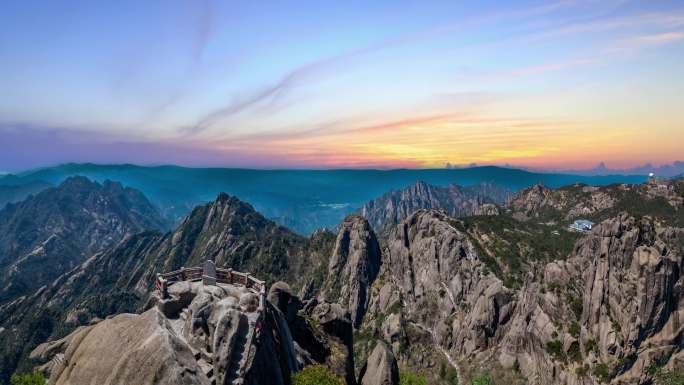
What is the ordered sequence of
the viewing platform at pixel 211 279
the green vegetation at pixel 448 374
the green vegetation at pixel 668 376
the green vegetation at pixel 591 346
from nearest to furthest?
the viewing platform at pixel 211 279
the green vegetation at pixel 668 376
the green vegetation at pixel 591 346
the green vegetation at pixel 448 374

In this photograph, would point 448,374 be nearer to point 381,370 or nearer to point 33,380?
point 381,370

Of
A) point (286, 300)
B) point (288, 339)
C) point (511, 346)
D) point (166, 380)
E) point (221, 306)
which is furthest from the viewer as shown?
point (511, 346)

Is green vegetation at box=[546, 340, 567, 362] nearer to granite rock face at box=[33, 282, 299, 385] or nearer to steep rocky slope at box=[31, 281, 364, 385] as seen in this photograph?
steep rocky slope at box=[31, 281, 364, 385]

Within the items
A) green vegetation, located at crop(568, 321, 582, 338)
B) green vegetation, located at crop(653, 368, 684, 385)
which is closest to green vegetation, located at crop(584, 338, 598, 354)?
green vegetation, located at crop(568, 321, 582, 338)

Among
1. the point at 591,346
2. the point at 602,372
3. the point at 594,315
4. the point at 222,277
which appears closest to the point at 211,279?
the point at 222,277

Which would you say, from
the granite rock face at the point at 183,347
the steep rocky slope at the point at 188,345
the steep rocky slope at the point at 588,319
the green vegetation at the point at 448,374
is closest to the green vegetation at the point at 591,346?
the steep rocky slope at the point at 588,319

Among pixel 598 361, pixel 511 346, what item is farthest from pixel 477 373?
pixel 598 361

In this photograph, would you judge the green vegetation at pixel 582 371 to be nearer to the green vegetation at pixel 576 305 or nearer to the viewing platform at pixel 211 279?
the green vegetation at pixel 576 305

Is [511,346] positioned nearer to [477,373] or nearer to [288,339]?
[477,373]
